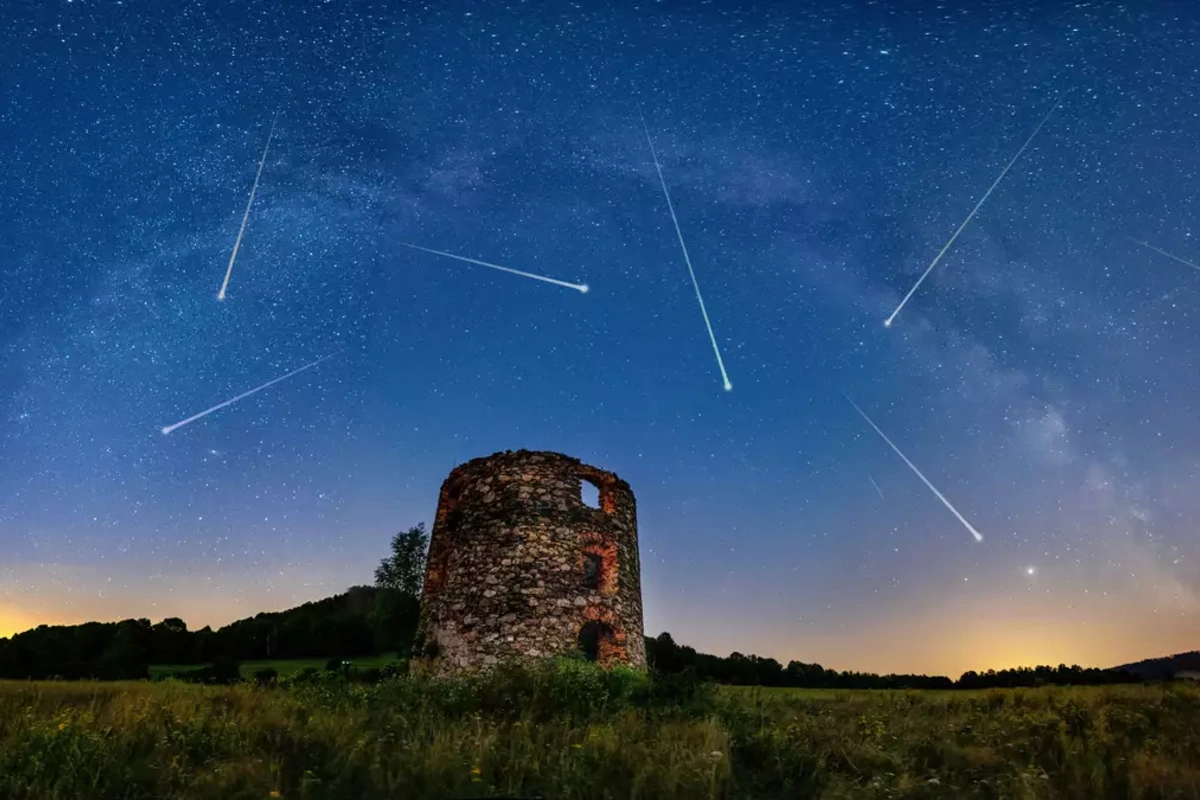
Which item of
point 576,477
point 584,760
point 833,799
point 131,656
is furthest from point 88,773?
point 131,656

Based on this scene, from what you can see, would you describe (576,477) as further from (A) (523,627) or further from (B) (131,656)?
(B) (131,656)

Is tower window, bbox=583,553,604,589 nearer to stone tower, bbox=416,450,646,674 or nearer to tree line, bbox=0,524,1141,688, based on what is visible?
stone tower, bbox=416,450,646,674

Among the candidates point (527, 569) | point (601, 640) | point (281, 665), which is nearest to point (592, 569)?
point (601, 640)

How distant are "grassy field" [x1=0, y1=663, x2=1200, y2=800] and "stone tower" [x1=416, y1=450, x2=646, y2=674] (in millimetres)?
6307

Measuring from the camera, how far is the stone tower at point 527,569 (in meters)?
16.7

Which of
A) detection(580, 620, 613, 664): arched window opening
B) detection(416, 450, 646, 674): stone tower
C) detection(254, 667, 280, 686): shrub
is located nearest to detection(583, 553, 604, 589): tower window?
detection(416, 450, 646, 674): stone tower

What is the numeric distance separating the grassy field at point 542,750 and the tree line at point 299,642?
31127 millimetres

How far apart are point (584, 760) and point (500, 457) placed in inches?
513

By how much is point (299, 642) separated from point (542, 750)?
58763 mm

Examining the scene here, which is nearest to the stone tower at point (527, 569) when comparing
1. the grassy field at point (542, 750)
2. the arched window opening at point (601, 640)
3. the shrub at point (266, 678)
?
the arched window opening at point (601, 640)

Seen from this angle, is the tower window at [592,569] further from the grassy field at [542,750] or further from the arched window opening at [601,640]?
the grassy field at [542,750]

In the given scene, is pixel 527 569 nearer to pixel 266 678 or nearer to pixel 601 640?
pixel 601 640

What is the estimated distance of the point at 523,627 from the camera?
16500mm

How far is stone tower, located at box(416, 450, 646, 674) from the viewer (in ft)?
54.7
